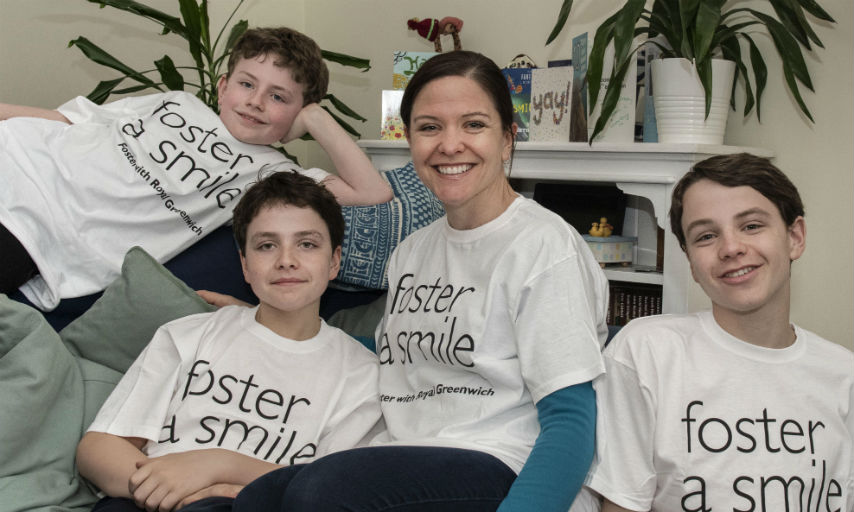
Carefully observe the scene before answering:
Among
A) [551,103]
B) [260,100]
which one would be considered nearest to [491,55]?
[551,103]

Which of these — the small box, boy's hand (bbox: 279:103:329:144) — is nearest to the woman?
boy's hand (bbox: 279:103:329:144)

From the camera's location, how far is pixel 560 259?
116 cm

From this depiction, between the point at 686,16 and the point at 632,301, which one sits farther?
the point at 632,301

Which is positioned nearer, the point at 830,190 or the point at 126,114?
the point at 126,114

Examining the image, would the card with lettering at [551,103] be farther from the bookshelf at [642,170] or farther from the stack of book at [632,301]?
the stack of book at [632,301]

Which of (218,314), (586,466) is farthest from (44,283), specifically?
(586,466)

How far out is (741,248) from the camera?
1140 millimetres

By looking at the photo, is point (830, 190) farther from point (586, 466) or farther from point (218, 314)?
point (218, 314)

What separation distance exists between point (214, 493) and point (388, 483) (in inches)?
12.9

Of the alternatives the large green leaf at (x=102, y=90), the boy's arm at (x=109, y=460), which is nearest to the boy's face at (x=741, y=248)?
the boy's arm at (x=109, y=460)

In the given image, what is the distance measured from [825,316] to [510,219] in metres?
1.32

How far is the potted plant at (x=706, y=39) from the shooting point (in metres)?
1.84

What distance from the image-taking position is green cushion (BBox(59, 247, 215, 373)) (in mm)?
1511

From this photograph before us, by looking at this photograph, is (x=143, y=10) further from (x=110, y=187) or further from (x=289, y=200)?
(x=289, y=200)
